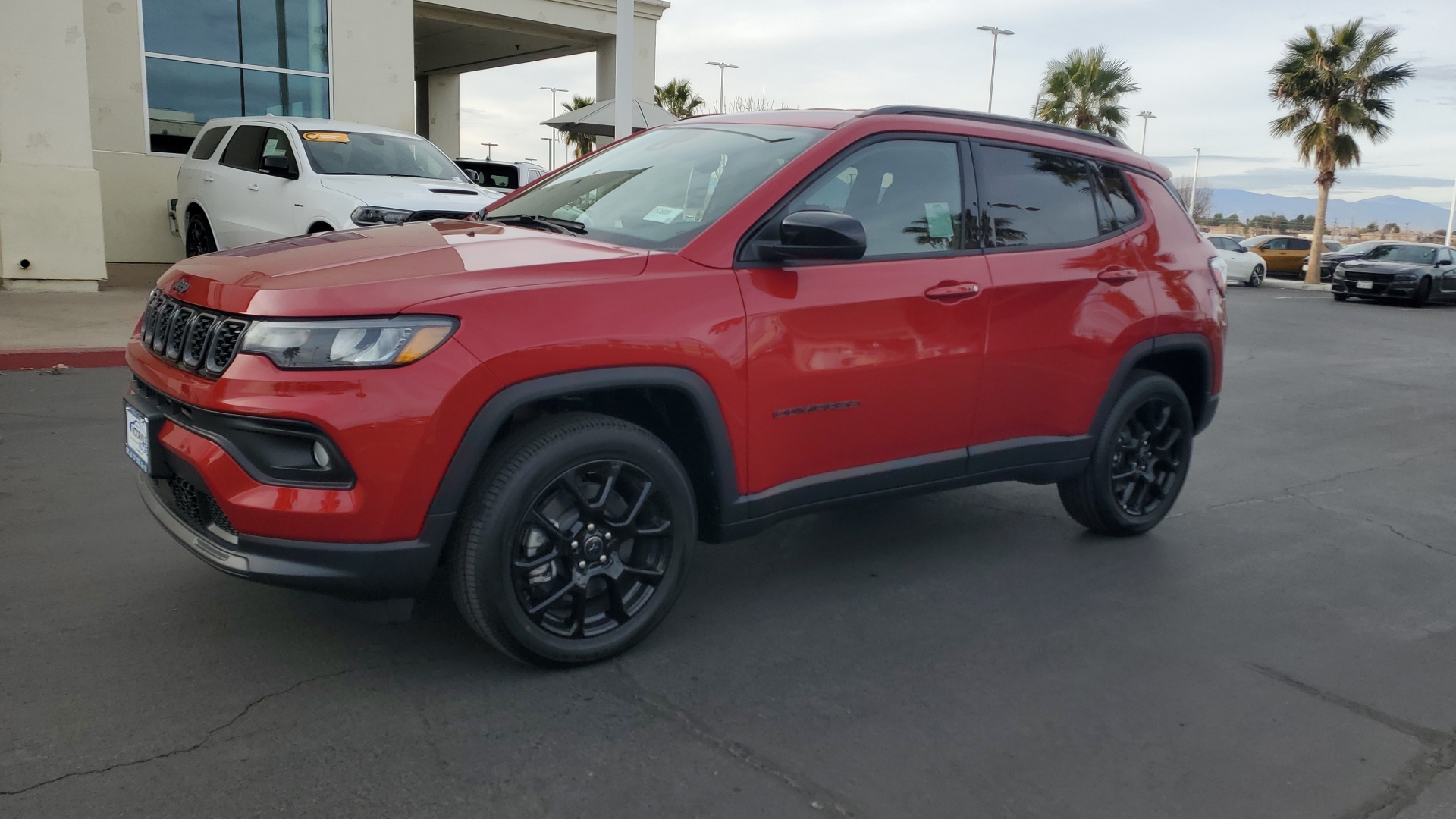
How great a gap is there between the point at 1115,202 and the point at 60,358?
7487mm

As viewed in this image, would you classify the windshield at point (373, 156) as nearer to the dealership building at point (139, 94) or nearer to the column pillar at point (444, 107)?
the dealership building at point (139, 94)

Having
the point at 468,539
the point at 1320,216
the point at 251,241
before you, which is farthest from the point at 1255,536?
the point at 1320,216

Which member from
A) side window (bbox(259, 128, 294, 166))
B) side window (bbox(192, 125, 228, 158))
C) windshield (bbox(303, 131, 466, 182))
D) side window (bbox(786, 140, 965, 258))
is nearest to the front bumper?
side window (bbox(786, 140, 965, 258))

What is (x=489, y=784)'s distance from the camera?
272cm

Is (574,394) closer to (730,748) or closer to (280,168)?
(730,748)

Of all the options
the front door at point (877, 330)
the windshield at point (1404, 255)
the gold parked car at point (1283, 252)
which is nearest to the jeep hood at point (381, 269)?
the front door at point (877, 330)

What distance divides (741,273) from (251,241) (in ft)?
27.3

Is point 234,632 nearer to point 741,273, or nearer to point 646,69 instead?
point 741,273

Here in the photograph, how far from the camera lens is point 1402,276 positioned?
24109mm

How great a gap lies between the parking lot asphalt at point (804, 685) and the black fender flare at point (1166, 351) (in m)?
0.60

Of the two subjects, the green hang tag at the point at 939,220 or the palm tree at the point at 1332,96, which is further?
the palm tree at the point at 1332,96

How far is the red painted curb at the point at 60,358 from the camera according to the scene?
7.88 meters

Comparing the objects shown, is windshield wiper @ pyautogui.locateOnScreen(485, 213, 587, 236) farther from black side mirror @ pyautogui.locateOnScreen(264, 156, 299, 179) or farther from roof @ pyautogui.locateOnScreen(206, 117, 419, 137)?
roof @ pyautogui.locateOnScreen(206, 117, 419, 137)

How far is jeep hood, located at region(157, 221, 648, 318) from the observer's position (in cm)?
288
